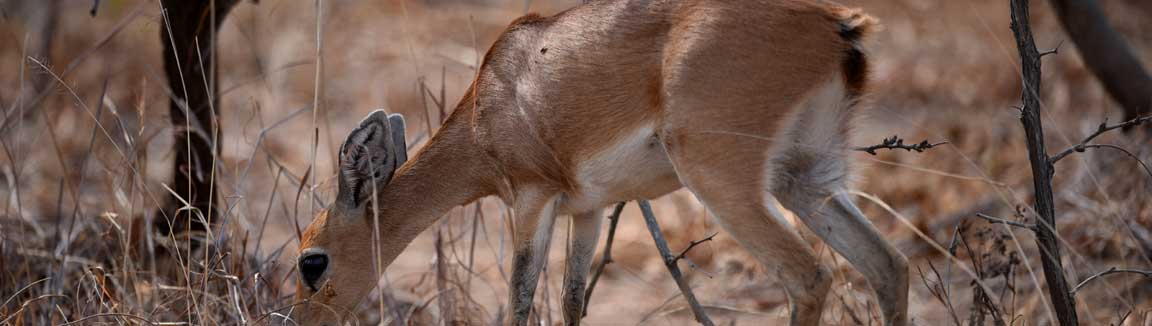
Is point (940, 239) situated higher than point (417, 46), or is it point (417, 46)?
point (417, 46)

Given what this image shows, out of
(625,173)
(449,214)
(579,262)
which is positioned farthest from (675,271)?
(449,214)

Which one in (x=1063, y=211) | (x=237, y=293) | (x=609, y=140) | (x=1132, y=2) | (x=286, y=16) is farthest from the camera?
(x=286, y=16)

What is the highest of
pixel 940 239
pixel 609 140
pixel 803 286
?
pixel 609 140

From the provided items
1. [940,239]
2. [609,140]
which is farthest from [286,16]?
[609,140]

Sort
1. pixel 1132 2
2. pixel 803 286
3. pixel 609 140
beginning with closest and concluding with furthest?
pixel 803 286, pixel 609 140, pixel 1132 2

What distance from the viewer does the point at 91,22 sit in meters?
11.2

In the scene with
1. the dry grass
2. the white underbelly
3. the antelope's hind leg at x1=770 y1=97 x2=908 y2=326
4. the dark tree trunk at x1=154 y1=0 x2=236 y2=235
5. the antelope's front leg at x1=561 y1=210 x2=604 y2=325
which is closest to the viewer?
the antelope's hind leg at x1=770 y1=97 x2=908 y2=326

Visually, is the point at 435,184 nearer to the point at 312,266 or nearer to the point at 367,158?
the point at 367,158

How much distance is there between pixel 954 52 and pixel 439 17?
4562 millimetres

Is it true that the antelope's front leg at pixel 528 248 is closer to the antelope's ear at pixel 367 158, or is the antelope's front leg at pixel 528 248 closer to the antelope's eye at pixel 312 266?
the antelope's ear at pixel 367 158

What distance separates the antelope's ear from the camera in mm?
4242

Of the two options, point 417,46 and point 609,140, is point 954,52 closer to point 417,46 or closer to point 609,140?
point 417,46

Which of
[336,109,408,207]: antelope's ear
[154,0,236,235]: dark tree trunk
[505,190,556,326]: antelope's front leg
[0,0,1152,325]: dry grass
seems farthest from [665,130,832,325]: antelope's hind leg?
[154,0,236,235]: dark tree trunk

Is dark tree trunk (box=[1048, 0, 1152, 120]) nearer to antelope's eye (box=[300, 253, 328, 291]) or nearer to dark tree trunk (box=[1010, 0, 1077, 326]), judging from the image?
dark tree trunk (box=[1010, 0, 1077, 326])
